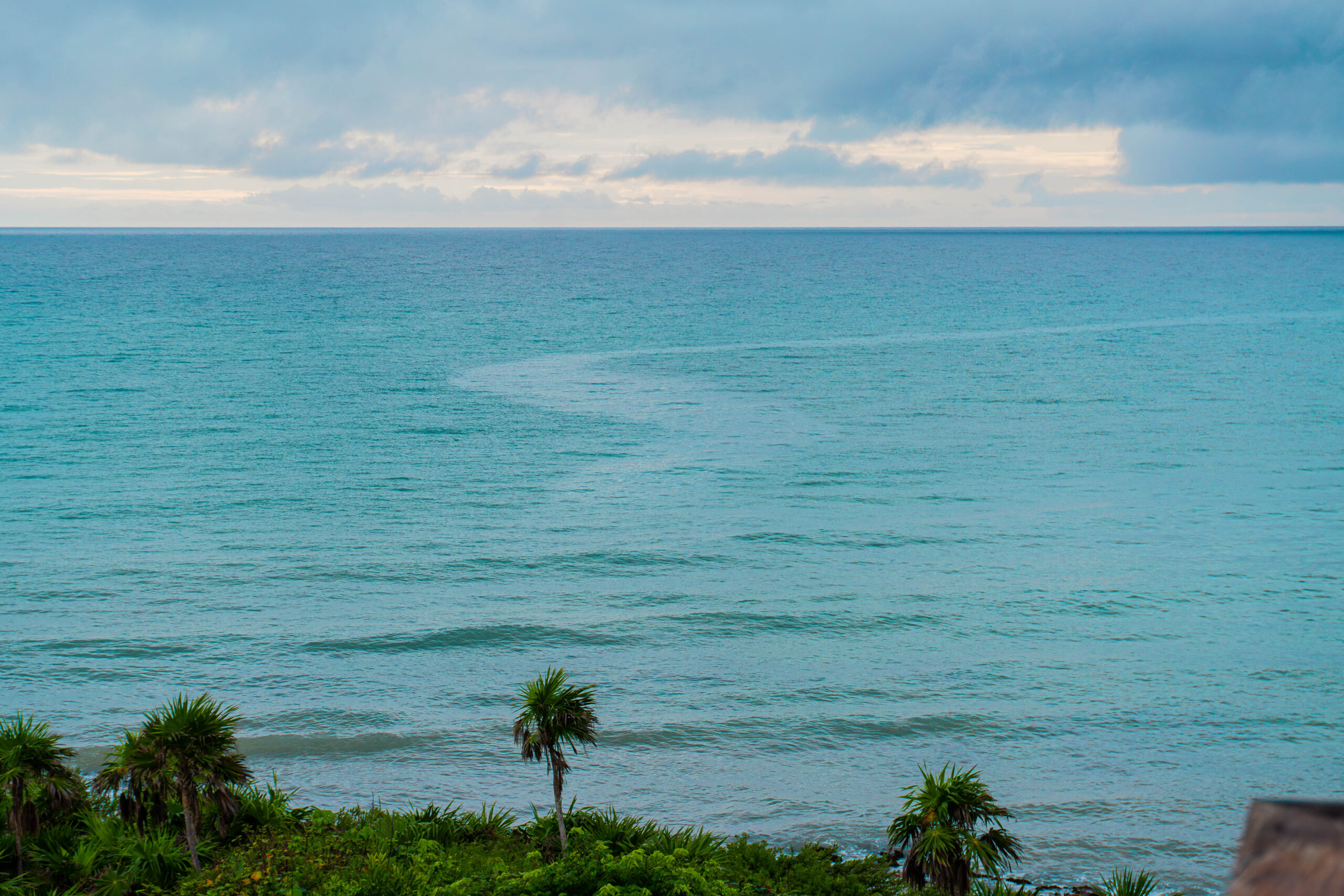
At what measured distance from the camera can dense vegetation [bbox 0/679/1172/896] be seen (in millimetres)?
16578

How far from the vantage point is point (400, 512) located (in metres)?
50.5

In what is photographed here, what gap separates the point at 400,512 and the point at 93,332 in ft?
280

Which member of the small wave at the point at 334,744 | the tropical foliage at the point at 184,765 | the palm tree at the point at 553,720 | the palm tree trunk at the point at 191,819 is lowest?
the small wave at the point at 334,744

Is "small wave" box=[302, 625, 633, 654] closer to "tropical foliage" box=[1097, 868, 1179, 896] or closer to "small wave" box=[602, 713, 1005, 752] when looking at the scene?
"small wave" box=[602, 713, 1005, 752]

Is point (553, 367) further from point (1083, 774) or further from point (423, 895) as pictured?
point (423, 895)

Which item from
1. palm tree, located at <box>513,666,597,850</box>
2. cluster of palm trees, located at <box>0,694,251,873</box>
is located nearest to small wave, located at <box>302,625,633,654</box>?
cluster of palm trees, located at <box>0,694,251,873</box>

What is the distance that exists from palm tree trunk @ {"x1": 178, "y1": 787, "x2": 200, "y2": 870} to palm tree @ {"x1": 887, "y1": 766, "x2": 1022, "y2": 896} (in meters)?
13.0

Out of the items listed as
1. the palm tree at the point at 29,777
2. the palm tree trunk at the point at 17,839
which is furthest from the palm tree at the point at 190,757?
the palm tree trunk at the point at 17,839

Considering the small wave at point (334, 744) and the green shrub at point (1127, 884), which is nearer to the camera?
the green shrub at point (1127, 884)

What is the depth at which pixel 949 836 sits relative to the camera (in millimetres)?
16688

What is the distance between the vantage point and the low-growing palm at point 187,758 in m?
17.2

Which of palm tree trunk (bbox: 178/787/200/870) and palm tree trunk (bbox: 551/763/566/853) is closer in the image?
palm tree trunk (bbox: 178/787/200/870)

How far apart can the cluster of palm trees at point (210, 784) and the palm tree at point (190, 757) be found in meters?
0.02

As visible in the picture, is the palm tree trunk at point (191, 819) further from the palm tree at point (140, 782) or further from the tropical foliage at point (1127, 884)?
the tropical foliage at point (1127, 884)
